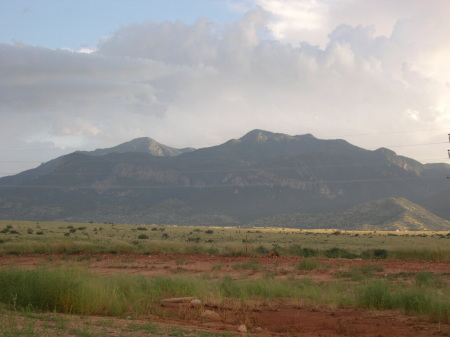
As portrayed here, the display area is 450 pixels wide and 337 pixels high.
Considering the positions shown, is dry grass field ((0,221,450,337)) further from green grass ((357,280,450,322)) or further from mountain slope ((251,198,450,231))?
mountain slope ((251,198,450,231))

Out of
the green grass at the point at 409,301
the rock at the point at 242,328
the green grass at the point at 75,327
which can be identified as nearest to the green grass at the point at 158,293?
the green grass at the point at 409,301

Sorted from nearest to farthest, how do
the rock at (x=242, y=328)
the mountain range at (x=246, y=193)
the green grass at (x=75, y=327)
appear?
the green grass at (x=75, y=327)
the rock at (x=242, y=328)
the mountain range at (x=246, y=193)

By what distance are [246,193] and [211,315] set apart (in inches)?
5929

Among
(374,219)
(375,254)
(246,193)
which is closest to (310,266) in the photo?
(375,254)

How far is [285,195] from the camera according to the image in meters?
165

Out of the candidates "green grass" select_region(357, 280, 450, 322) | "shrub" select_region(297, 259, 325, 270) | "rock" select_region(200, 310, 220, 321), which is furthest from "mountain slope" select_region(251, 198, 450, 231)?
"rock" select_region(200, 310, 220, 321)

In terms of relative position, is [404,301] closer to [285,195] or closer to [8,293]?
[8,293]

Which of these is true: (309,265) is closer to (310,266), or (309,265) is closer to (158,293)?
(310,266)

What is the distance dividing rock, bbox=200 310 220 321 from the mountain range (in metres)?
112

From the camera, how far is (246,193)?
548ft

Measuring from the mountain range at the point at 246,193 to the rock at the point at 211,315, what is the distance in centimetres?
11243

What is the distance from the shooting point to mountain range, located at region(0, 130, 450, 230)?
470ft

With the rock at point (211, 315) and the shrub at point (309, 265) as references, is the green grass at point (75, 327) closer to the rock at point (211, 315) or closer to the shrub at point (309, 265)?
the rock at point (211, 315)

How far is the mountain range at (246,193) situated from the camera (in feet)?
470
